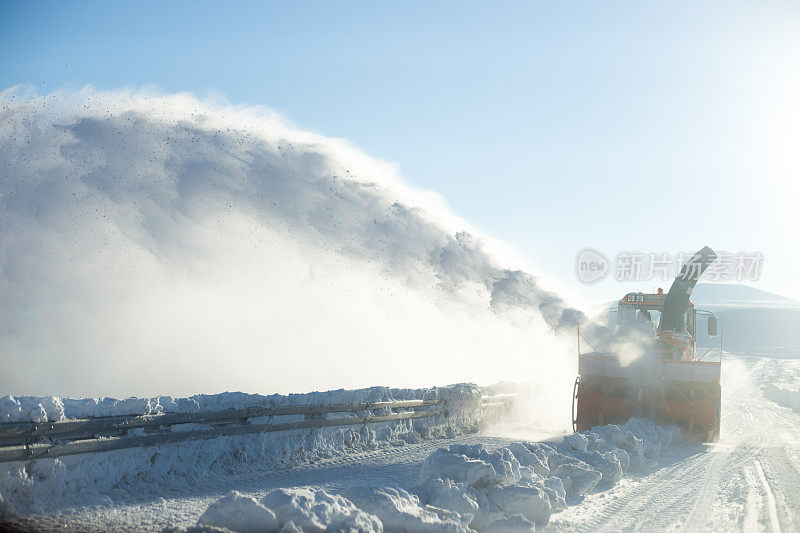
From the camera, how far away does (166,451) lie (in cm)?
674

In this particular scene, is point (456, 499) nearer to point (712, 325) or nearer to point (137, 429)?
point (137, 429)

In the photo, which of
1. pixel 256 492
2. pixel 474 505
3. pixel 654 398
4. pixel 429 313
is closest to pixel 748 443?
pixel 654 398

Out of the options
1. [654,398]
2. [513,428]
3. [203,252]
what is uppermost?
[203,252]

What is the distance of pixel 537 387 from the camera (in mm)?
18219

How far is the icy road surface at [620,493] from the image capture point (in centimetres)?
554

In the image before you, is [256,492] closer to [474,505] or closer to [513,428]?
[474,505]

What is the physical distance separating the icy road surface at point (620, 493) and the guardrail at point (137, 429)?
1.78 ft

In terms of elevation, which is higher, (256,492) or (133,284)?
(133,284)

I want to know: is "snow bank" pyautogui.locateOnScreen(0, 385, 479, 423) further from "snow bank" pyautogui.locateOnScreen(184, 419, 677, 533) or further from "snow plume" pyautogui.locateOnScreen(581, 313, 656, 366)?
"snow plume" pyautogui.locateOnScreen(581, 313, 656, 366)

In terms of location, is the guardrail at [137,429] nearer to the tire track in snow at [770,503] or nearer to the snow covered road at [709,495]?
the snow covered road at [709,495]

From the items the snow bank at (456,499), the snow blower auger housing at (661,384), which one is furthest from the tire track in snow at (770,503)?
the snow blower auger housing at (661,384)

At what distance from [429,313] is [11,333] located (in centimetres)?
1639

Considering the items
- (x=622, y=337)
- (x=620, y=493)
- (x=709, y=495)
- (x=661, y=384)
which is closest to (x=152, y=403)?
(x=620, y=493)

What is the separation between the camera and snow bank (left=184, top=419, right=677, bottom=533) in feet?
16.2
